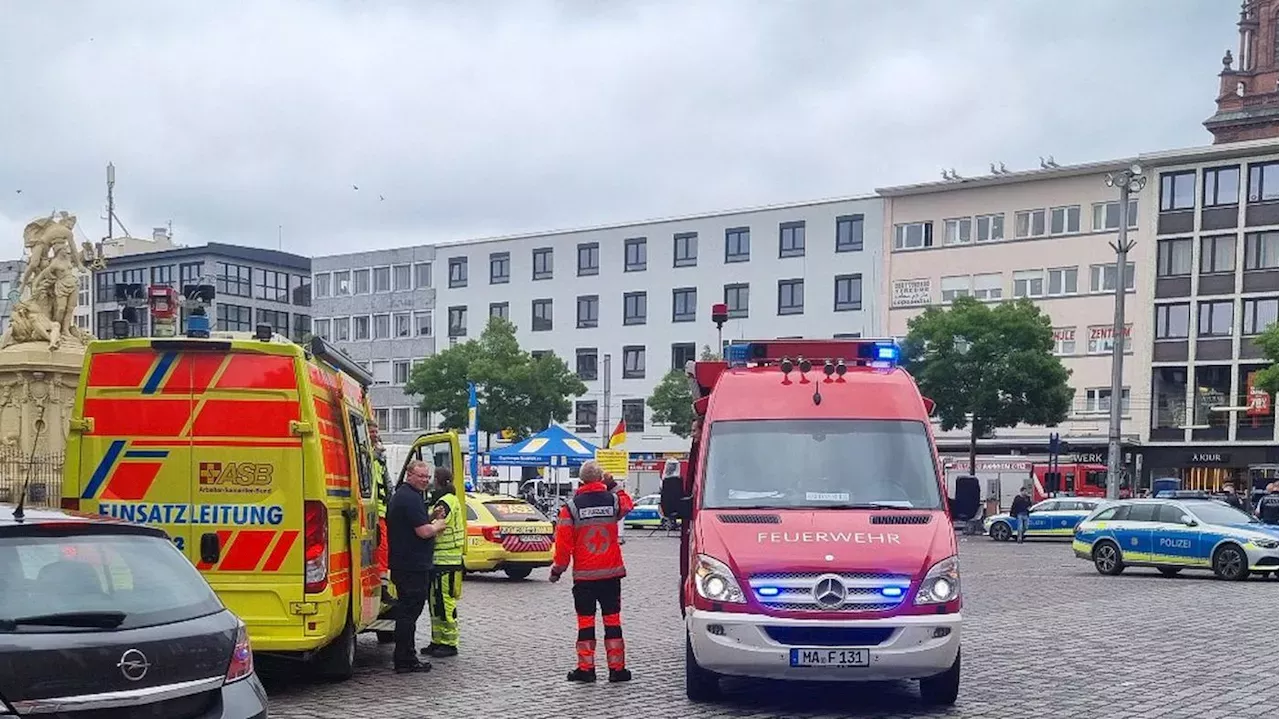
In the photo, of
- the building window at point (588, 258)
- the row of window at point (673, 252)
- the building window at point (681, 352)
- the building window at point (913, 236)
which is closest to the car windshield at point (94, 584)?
the building window at point (913, 236)

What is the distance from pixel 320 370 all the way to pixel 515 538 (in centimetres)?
1470

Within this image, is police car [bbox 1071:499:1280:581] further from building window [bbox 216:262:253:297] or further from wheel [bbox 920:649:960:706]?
building window [bbox 216:262:253:297]

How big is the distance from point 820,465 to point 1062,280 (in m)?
58.9

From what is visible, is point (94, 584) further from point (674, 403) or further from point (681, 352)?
point (681, 352)

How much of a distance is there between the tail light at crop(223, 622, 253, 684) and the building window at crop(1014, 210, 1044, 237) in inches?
2559

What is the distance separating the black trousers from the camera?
13156mm

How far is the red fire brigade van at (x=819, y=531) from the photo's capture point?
10.6 m

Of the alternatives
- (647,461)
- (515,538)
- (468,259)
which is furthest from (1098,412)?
(515,538)

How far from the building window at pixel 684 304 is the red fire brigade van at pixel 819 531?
6495 centimetres

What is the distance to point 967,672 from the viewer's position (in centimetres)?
1349

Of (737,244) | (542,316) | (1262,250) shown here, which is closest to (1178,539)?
(1262,250)

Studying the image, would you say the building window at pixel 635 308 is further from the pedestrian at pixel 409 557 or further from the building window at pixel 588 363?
the pedestrian at pixel 409 557

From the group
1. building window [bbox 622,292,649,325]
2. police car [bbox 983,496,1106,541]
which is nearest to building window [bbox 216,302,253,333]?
building window [bbox 622,292,649,325]

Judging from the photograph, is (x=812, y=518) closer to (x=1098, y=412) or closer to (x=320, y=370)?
(x=320, y=370)
